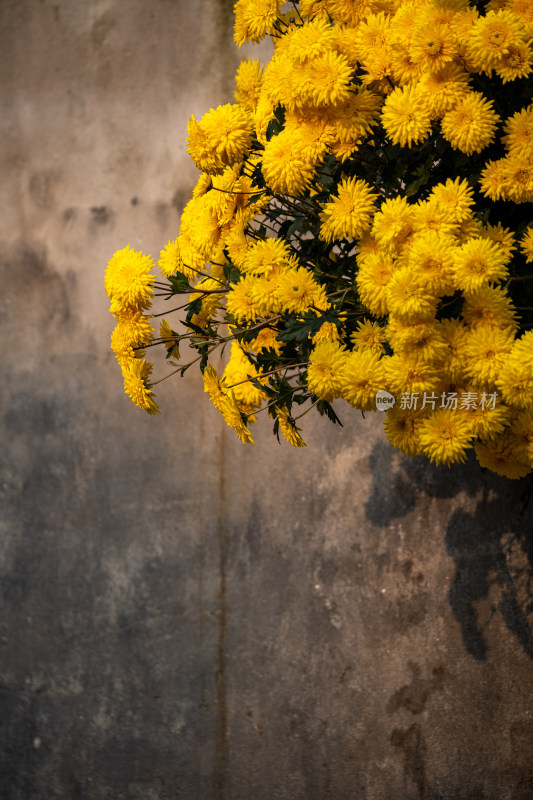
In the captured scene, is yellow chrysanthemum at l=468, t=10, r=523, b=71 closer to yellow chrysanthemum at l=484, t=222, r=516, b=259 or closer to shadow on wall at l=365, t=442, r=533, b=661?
yellow chrysanthemum at l=484, t=222, r=516, b=259

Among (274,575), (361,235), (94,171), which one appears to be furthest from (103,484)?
(361,235)

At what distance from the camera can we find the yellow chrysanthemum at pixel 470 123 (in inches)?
33.6

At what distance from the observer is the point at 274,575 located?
1956mm

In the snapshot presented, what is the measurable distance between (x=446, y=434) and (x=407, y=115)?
37cm

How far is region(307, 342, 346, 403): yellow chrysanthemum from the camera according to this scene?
3.03 ft

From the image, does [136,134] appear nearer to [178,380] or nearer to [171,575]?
[178,380]

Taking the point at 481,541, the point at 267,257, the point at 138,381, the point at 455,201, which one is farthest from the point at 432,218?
the point at 481,541

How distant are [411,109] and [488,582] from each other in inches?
49.5

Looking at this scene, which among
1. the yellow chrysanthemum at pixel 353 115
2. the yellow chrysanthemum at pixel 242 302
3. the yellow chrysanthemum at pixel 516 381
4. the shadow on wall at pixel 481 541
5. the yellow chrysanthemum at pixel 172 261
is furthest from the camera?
the shadow on wall at pixel 481 541

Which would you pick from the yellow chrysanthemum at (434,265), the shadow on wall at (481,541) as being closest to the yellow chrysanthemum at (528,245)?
the yellow chrysanthemum at (434,265)

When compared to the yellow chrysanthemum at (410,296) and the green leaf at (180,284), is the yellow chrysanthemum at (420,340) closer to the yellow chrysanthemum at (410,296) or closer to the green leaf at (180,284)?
the yellow chrysanthemum at (410,296)

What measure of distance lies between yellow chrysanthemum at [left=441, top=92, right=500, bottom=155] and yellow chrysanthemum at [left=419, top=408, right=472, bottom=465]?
1.00 ft

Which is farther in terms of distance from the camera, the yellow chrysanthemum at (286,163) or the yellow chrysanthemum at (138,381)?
the yellow chrysanthemum at (138,381)

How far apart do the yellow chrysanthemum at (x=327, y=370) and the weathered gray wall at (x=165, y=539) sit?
0.98 meters
